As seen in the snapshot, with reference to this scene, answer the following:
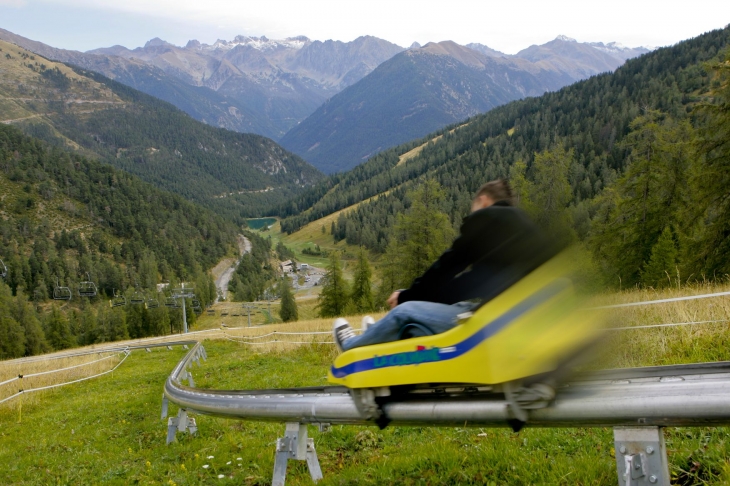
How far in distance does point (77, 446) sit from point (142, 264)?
15801cm

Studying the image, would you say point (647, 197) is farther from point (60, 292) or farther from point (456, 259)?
point (60, 292)

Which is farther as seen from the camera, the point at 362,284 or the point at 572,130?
the point at 572,130

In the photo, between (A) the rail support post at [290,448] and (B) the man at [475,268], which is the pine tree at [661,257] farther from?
(A) the rail support post at [290,448]

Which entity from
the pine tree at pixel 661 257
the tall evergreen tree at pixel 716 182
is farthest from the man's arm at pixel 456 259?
the pine tree at pixel 661 257

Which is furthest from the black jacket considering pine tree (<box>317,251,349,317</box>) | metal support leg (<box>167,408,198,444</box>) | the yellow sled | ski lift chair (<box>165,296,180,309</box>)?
ski lift chair (<box>165,296,180,309</box>)

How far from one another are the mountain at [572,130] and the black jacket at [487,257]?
351 feet

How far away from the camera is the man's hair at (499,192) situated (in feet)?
13.4

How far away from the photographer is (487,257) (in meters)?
3.74

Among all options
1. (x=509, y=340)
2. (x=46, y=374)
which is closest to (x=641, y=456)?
(x=509, y=340)

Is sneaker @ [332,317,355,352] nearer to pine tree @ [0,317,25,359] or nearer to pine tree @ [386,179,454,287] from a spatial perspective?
pine tree @ [386,179,454,287]

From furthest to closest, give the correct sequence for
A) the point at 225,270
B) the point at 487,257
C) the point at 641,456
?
the point at 225,270 < the point at 487,257 < the point at 641,456

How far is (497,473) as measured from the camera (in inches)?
158

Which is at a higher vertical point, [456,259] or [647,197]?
[456,259]

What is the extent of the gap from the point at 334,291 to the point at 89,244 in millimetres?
148454
